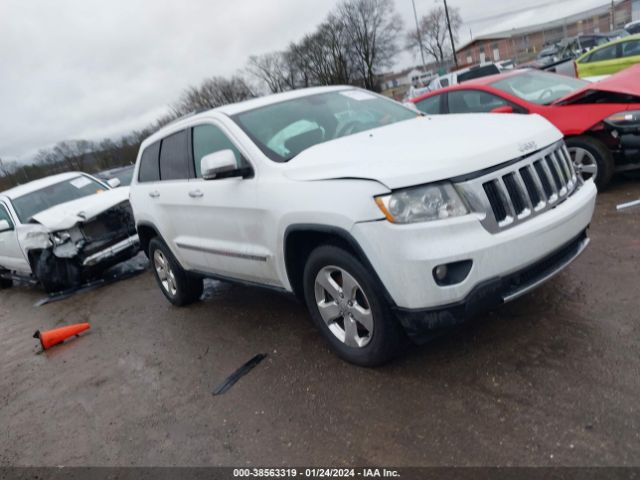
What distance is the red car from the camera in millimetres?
5301

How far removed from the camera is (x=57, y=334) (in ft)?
17.6

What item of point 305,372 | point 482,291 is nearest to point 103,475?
point 305,372

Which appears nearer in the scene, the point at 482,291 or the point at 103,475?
the point at 482,291

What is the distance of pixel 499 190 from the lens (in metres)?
2.70

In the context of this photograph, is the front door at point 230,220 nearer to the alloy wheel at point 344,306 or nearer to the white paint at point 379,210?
the white paint at point 379,210

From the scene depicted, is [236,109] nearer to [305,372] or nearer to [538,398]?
[305,372]

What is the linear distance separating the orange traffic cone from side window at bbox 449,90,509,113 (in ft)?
18.3

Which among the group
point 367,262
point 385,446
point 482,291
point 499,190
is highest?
point 499,190

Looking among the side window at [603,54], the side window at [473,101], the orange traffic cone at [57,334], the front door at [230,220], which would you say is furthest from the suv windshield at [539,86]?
the side window at [603,54]

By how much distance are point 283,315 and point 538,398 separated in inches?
95.9

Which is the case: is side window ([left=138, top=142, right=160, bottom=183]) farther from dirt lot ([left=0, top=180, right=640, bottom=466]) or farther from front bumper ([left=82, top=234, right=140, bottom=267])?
front bumper ([left=82, top=234, right=140, bottom=267])

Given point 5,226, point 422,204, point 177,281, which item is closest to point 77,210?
point 5,226

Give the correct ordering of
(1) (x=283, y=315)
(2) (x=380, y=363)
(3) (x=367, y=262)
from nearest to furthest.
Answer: (3) (x=367, y=262) < (2) (x=380, y=363) < (1) (x=283, y=315)

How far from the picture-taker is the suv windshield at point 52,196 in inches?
314
